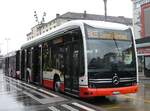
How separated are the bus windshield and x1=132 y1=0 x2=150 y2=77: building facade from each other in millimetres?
19333

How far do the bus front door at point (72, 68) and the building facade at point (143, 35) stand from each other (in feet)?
61.9

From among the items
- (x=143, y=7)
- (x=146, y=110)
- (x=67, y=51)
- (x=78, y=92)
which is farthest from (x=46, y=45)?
(x=143, y=7)

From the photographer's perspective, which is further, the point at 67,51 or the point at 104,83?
the point at 67,51

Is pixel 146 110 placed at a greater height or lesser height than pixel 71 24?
lesser

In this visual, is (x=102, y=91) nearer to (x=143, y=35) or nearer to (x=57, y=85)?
(x=57, y=85)

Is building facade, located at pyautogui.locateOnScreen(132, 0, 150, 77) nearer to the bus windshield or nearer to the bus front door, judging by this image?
the bus front door

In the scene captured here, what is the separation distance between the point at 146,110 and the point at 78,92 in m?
3.21

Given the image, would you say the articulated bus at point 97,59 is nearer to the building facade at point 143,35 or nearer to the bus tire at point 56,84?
the bus tire at point 56,84

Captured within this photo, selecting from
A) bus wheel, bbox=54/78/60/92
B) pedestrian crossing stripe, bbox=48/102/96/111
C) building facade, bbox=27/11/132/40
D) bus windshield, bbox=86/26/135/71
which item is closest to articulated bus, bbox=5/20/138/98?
bus windshield, bbox=86/26/135/71

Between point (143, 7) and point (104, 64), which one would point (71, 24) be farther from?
point (143, 7)

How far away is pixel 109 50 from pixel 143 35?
4539 centimetres

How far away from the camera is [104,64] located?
13.2 m

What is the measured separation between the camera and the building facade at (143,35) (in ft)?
109

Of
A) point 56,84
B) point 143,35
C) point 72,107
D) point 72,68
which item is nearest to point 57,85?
point 56,84
